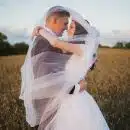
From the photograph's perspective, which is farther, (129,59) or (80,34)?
(129,59)

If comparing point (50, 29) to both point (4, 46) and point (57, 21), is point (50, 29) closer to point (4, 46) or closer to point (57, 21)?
point (57, 21)

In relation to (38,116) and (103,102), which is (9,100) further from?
(38,116)

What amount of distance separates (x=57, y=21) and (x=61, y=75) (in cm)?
28

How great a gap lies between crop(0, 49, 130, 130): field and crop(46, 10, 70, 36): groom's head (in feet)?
3.67

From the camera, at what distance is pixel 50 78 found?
2.33m

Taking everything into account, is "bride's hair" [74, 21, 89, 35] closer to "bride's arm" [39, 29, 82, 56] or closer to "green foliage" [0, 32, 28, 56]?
"bride's arm" [39, 29, 82, 56]

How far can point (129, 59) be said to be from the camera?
12.7 ft

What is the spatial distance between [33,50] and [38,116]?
0.36 metres

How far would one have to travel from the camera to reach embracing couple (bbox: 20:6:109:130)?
7.54 feet

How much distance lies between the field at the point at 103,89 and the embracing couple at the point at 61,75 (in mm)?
889

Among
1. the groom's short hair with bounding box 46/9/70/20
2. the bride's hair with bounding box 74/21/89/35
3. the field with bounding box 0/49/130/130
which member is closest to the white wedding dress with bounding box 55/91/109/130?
the bride's hair with bounding box 74/21/89/35

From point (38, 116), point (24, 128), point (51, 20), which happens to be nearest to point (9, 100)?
point (24, 128)

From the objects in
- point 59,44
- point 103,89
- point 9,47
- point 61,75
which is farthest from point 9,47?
point 59,44

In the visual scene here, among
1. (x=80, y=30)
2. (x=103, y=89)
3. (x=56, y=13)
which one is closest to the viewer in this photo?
(x=56, y=13)
